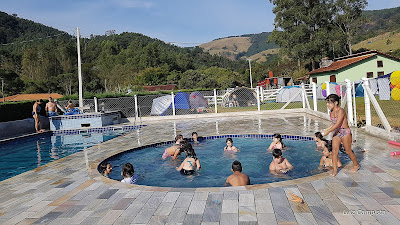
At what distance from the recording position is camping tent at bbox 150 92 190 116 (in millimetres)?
19609

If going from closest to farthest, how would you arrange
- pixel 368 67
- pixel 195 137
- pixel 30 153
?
pixel 195 137
pixel 30 153
pixel 368 67

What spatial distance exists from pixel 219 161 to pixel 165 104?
38.2ft

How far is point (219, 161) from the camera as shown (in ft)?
28.1

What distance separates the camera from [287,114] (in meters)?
17.0

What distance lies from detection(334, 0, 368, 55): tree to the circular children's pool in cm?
3791

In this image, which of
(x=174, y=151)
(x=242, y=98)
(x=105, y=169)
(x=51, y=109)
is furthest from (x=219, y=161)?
(x=242, y=98)

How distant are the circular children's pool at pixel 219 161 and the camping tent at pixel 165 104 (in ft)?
30.7

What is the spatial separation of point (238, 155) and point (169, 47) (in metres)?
121

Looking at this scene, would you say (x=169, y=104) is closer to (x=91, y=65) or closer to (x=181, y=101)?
(x=181, y=101)

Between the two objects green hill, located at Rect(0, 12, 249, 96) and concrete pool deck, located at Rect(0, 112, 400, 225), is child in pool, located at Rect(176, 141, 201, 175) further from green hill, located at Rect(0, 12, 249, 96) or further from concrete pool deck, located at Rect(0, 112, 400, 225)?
green hill, located at Rect(0, 12, 249, 96)

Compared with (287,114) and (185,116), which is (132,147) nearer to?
(185,116)

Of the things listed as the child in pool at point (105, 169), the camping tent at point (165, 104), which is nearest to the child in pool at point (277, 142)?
the child in pool at point (105, 169)

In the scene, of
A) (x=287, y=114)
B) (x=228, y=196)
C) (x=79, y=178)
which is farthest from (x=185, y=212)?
(x=287, y=114)

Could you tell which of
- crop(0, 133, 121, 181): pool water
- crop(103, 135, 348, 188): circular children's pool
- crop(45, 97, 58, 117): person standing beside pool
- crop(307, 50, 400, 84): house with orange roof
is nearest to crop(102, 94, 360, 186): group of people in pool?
crop(103, 135, 348, 188): circular children's pool
